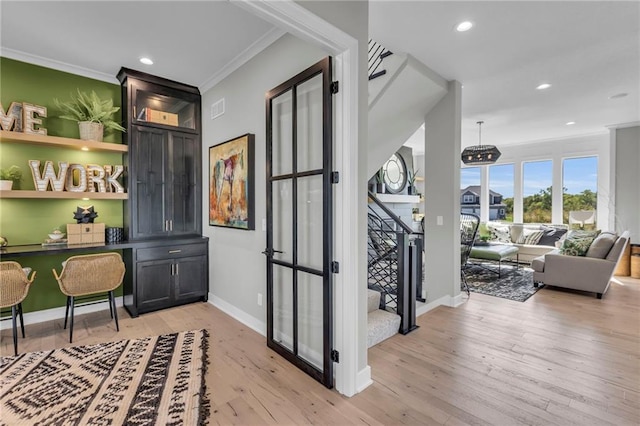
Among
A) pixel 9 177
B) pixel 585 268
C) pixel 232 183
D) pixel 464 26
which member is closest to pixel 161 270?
pixel 232 183

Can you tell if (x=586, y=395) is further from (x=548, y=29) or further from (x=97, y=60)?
(x=97, y=60)

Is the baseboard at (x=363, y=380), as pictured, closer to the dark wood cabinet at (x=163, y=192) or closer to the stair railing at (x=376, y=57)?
the dark wood cabinet at (x=163, y=192)

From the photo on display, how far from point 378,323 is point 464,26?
9.47 ft

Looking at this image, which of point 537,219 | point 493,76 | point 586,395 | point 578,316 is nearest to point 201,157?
point 493,76

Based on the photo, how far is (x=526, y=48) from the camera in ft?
10.2

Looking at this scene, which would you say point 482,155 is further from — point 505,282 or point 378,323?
point 378,323

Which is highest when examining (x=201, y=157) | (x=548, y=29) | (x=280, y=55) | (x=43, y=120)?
(x=548, y=29)

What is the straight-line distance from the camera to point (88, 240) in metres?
3.45

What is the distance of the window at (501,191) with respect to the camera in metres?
8.04

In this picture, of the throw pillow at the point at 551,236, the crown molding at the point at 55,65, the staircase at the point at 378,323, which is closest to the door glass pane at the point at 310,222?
the staircase at the point at 378,323

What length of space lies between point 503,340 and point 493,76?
314 cm

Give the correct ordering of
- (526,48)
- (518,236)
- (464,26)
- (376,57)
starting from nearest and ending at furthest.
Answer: (464,26) → (526,48) → (376,57) → (518,236)

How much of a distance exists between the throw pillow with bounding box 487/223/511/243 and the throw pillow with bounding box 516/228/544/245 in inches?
9.7

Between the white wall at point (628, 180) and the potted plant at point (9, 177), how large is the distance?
9.81 metres
